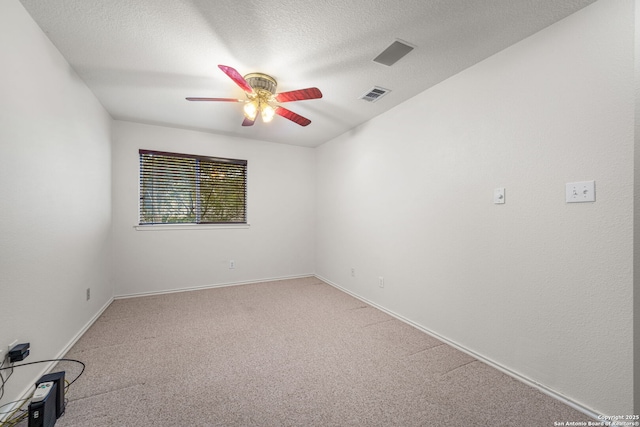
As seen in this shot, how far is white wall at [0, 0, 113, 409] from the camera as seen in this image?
143 cm

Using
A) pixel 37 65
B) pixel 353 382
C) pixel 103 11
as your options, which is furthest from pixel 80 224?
pixel 353 382

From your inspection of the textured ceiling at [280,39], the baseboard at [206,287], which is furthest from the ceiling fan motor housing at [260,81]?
the baseboard at [206,287]

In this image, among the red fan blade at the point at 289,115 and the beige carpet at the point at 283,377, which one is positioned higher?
the red fan blade at the point at 289,115

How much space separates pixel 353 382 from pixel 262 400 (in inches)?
23.7

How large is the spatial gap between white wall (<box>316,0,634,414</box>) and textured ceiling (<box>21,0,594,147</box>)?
25cm

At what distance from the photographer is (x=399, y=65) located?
210 cm

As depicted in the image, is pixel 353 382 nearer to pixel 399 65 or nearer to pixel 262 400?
pixel 262 400

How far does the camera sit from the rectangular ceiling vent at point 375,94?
8.17 feet

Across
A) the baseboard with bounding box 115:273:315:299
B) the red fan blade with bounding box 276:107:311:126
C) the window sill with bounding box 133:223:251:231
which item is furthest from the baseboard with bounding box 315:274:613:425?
the window sill with bounding box 133:223:251:231

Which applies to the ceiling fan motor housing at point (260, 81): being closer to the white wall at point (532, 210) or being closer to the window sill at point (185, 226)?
the white wall at point (532, 210)

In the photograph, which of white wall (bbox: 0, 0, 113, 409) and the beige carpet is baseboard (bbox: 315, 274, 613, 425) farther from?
white wall (bbox: 0, 0, 113, 409)

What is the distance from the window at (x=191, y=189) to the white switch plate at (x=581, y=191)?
3.79m

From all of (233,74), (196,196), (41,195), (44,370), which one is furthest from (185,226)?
(233,74)

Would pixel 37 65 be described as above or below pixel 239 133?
below
